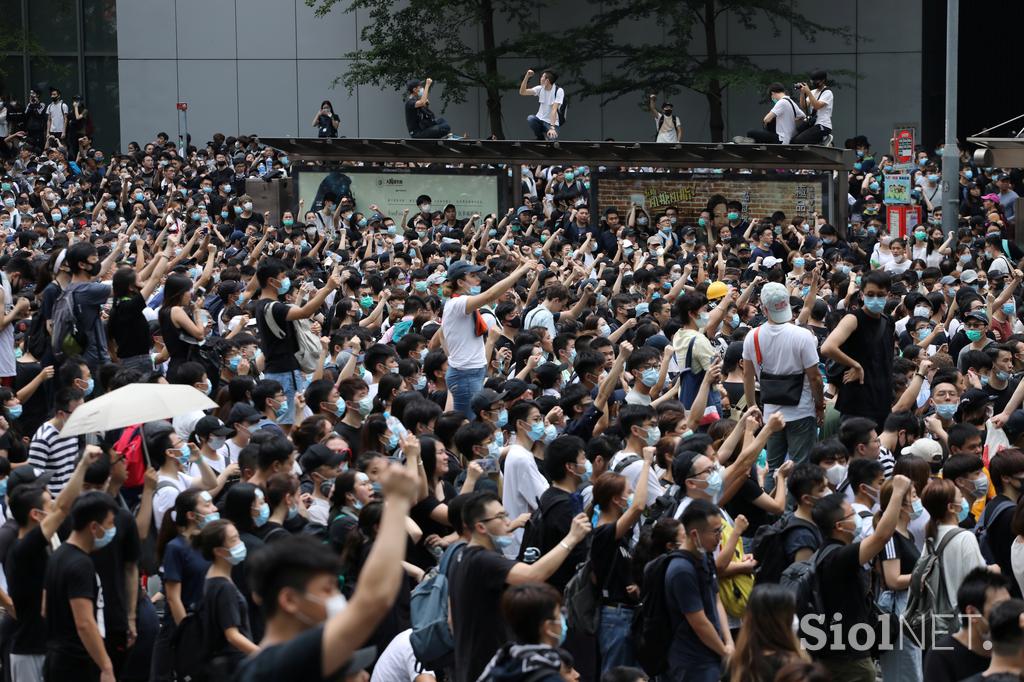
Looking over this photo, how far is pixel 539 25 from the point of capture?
111ft

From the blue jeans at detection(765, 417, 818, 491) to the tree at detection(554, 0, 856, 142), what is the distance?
21.6 meters

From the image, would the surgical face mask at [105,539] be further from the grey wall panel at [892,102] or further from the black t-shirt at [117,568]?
the grey wall panel at [892,102]

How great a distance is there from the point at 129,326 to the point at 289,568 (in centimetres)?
708

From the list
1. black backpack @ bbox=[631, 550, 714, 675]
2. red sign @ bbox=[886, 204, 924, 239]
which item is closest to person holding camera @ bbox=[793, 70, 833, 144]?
red sign @ bbox=[886, 204, 924, 239]

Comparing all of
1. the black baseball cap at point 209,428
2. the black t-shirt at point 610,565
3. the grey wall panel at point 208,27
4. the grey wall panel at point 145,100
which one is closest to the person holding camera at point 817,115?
the black baseball cap at point 209,428

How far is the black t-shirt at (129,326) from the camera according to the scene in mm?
10703

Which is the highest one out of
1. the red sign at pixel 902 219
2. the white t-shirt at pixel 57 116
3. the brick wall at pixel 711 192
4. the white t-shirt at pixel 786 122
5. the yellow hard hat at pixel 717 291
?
the white t-shirt at pixel 57 116

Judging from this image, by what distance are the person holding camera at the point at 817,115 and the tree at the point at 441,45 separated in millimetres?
11876

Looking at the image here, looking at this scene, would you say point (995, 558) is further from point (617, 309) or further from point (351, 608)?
point (617, 309)

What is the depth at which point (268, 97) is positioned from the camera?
35.8 metres

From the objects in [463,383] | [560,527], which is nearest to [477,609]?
[560,527]

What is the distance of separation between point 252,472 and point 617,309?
18.9ft

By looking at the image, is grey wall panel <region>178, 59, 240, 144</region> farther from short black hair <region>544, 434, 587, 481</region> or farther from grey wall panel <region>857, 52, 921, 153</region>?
short black hair <region>544, 434, 587, 481</region>

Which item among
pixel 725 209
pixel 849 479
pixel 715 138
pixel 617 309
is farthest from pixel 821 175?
pixel 849 479
